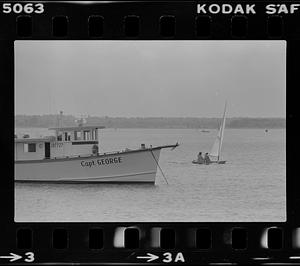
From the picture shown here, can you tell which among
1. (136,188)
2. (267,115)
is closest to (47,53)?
(136,188)

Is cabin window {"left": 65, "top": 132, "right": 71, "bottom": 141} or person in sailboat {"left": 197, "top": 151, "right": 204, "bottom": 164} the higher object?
cabin window {"left": 65, "top": 132, "right": 71, "bottom": 141}

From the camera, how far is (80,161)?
7.53 metres

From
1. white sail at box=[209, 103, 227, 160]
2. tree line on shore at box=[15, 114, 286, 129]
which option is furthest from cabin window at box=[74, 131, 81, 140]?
white sail at box=[209, 103, 227, 160]

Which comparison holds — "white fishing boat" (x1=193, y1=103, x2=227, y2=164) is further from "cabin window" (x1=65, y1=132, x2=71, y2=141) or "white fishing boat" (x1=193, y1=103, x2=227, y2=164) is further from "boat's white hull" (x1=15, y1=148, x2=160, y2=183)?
"cabin window" (x1=65, y1=132, x2=71, y2=141)

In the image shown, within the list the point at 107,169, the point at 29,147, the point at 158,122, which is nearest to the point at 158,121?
the point at 158,122

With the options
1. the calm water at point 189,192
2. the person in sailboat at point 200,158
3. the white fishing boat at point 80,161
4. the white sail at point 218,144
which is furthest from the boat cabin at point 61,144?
the white sail at point 218,144

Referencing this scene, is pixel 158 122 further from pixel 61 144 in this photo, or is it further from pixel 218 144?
pixel 61 144

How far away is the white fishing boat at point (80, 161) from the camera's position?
293 inches

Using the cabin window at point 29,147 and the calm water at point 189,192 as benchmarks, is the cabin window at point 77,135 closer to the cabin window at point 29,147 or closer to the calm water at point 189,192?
the calm water at point 189,192

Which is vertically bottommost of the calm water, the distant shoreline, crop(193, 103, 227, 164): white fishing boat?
the calm water

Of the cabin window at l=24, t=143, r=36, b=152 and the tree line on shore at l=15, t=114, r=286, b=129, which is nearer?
the tree line on shore at l=15, t=114, r=286, b=129

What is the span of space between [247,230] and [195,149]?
845 millimetres

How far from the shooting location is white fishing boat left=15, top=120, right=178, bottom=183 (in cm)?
743

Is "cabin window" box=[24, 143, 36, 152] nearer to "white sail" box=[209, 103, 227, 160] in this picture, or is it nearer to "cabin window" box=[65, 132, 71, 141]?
"cabin window" box=[65, 132, 71, 141]
